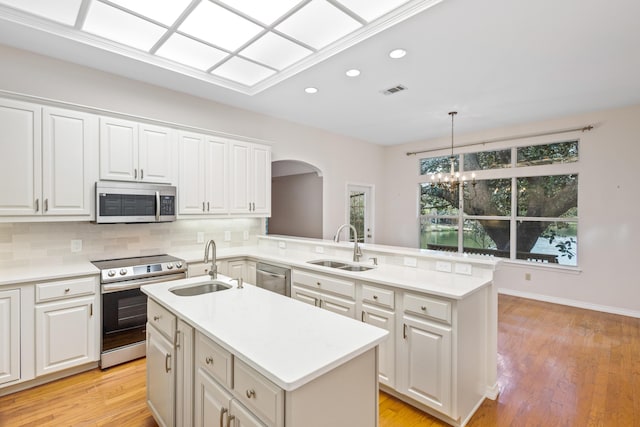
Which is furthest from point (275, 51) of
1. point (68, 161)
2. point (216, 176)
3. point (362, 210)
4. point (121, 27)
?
point (362, 210)

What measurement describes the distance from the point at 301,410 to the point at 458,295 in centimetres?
133

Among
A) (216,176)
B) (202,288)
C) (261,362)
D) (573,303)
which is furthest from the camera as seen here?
(573,303)

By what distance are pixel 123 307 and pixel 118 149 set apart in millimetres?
1557

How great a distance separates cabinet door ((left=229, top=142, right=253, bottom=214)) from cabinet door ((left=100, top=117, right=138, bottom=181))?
114cm

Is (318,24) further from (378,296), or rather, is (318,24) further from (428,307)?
(428,307)

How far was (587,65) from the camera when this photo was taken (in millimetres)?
3184

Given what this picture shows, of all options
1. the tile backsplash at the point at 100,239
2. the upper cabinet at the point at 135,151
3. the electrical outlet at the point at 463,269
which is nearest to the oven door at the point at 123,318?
the tile backsplash at the point at 100,239

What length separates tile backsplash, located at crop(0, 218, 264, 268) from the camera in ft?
9.52

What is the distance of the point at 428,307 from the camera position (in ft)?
7.14

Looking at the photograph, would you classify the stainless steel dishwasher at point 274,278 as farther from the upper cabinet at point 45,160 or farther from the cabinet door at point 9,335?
the cabinet door at point 9,335

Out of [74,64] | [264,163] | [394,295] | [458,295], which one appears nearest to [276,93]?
[264,163]

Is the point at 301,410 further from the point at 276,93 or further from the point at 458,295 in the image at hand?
the point at 276,93

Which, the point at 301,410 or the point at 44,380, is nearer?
the point at 301,410

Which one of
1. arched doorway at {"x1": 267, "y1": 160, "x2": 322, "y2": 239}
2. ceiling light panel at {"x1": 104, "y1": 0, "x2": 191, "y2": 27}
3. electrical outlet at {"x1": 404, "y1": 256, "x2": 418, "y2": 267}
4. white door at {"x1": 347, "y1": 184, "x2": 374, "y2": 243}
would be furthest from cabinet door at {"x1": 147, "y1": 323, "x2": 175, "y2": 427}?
white door at {"x1": 347, "y1": 184, "x2": 374, "y2": 243}
